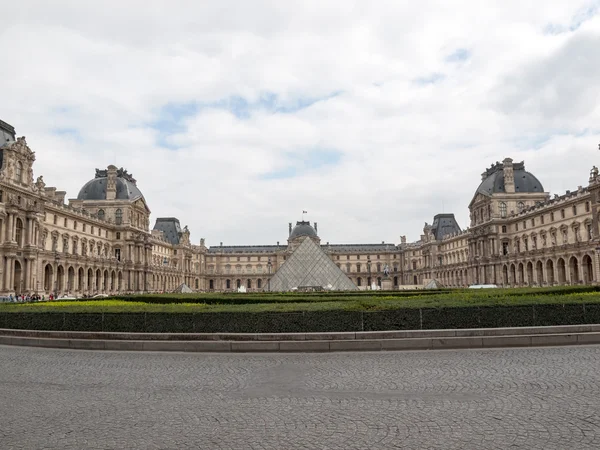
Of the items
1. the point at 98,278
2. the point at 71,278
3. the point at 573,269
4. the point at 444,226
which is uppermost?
the point at 444,226

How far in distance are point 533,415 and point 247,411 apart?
3730 mm

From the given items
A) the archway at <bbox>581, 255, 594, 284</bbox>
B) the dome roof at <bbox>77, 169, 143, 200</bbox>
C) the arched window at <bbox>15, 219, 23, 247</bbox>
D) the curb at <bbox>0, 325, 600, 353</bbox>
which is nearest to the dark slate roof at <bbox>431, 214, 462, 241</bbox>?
the archway at <bbox>581, 255, 594, 284</bbox>

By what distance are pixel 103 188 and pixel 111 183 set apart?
1.68 metres

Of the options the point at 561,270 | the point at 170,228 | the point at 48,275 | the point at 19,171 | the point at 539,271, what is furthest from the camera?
the point at 170,228

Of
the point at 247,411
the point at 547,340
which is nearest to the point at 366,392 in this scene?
the point at 247,411

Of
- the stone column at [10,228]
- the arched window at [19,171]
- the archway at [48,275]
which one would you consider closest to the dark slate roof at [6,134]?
the arched window at [19,171]

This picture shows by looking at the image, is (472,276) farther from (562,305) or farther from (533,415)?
(533,415)

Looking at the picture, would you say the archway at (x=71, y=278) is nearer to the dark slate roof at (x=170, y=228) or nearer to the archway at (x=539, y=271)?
the dark slate roof at (x=170, y=228)

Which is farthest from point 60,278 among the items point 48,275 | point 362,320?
point 362,320

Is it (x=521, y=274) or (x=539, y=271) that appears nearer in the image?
(x=539, y=271)

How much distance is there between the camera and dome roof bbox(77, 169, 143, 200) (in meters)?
74.6

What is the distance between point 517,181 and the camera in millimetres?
74312

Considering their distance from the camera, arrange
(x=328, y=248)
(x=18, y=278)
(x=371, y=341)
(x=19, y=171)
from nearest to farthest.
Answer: (x=371, y=341)
(x=18, y=278)
(x=19, y=171)
(x=328, y=248)

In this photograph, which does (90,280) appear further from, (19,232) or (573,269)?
(573,269)
